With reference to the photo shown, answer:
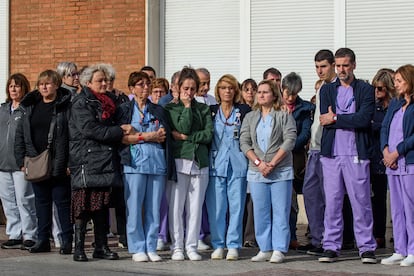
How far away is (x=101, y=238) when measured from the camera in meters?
11.8

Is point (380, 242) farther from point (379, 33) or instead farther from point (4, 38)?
point (4, 38)

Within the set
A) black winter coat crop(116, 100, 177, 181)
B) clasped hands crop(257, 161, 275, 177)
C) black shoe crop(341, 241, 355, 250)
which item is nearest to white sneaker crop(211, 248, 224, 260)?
black winter coat crop(116, 100, 177, 181)

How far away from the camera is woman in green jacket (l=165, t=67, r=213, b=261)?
38.6 ft

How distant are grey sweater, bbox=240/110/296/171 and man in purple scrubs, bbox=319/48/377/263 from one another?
36cm

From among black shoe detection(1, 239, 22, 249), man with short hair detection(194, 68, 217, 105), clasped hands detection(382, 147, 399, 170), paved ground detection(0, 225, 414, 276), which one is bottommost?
paved ground detection(0, 225, 414, 276)

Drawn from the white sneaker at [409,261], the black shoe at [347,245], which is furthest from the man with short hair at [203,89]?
the white sneaker at [409,261]

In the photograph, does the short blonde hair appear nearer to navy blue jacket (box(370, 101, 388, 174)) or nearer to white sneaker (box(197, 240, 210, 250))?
navy blue jacket (box(370, 101, 388, 174))

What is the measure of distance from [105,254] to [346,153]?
9.57 feet

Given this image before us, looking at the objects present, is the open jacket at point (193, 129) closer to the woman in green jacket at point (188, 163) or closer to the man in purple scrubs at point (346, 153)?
the woman in green jacket at point (188, 163)

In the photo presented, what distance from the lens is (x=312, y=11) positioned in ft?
53.4

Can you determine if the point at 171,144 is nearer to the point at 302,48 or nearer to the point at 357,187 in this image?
the point at 357,187

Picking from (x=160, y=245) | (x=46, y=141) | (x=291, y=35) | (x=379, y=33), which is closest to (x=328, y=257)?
(x=160, y=245)

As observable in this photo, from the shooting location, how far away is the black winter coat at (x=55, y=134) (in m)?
12.1

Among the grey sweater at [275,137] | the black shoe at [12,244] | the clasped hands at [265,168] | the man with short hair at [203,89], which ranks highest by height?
the man with short hair at [203,89]
